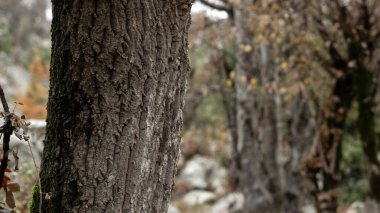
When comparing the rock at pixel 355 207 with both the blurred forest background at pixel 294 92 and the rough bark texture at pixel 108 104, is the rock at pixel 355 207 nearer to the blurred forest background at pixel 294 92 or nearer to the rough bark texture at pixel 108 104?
the blurred forest background at pixel 294 92

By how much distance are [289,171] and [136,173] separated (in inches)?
381

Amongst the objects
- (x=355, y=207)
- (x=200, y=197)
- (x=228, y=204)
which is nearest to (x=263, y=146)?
(x=228, y=204)

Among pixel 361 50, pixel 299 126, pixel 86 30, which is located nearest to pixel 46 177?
pixel 86 30

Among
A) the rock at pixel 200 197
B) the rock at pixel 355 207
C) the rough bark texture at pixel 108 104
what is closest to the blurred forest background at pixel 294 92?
the rough bark texture at pixel 108 104

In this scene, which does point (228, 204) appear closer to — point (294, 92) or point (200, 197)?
point (294, 92)

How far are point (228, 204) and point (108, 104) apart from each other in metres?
13.9

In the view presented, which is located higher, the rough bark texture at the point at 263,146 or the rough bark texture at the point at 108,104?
the rough bark texture at the point at 263,146

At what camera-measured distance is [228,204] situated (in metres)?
15.9

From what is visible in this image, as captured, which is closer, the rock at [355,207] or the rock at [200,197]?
the rock at [355,207]

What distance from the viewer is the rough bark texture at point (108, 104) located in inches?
91.5

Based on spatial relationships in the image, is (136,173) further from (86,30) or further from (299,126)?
(299,126)

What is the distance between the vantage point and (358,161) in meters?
21.5

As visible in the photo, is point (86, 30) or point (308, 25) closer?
point (86, 30)

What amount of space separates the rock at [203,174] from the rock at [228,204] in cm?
289
